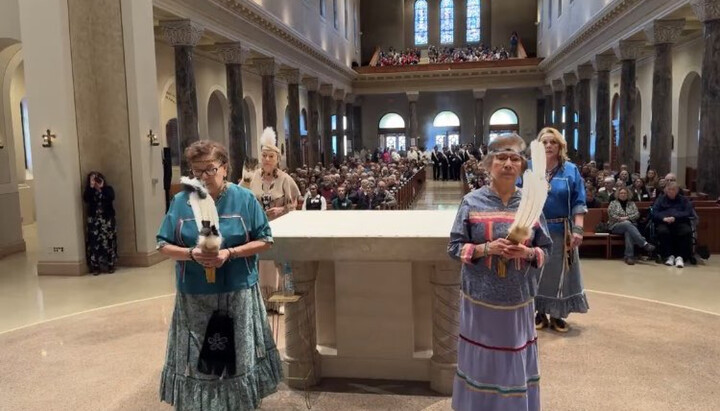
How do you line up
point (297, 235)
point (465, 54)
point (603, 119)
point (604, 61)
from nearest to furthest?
point (297, 235) < point (603, 119) < point (604, 61) < point (465, 54)

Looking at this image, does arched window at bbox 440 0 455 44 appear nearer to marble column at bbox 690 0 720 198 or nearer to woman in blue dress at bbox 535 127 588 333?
marble column at bbox 690 0 720 198

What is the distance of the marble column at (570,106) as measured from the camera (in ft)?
87.1

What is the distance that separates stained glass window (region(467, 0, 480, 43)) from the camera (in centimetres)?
4025

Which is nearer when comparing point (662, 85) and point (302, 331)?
point (302, 331)

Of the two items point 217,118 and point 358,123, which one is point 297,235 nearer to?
point 217,118

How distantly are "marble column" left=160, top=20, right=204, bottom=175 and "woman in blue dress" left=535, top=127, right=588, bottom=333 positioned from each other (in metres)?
9.67

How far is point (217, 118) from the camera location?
2277 cm

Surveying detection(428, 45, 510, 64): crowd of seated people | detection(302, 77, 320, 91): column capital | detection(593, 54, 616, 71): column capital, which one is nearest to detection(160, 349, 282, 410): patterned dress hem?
detection(593, 54, 616, 71): column capital

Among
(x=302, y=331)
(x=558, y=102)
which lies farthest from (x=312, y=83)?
(x=302, y=331)

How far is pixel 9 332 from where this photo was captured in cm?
637

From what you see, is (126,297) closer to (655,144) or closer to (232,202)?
(232,202)

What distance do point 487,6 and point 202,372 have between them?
4047 cm

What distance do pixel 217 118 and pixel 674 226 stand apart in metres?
17.4

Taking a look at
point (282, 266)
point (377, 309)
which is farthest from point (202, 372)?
point (282, 266)
